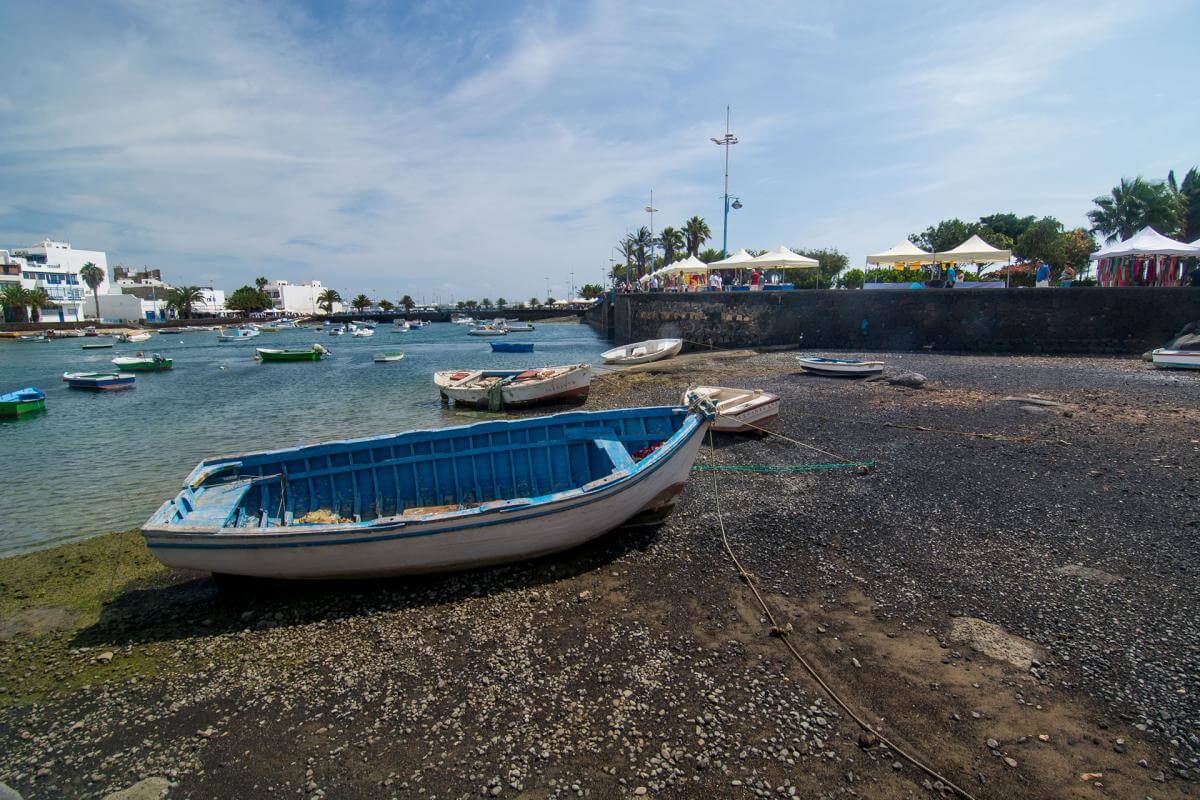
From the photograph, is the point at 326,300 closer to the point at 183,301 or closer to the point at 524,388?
the point at 183,301

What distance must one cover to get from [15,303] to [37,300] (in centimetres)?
298

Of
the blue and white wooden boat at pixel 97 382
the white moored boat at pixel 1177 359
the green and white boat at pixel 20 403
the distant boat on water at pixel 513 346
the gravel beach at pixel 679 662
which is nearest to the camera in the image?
the gravel beach at pixel 679 662

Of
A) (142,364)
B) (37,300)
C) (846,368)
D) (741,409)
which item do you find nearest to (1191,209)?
(846,368)

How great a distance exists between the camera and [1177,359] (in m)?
24.3

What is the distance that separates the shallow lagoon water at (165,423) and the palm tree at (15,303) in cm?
6901

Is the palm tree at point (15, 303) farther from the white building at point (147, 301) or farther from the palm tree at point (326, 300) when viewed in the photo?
the palm tree at point (326, 300)

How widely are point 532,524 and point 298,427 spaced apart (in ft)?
61.0

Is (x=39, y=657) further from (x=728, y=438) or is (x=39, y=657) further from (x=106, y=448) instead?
(x=106, y=448)

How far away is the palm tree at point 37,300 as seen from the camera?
102419 mm

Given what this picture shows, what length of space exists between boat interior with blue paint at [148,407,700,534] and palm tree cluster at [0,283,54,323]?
132 m

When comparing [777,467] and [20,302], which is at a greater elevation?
[20,302]

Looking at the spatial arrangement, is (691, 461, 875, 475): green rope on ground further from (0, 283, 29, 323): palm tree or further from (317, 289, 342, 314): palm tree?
(317, 289, 342, 314): palm tree

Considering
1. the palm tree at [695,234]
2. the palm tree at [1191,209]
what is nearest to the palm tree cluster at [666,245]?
the palm tree at [695,234]

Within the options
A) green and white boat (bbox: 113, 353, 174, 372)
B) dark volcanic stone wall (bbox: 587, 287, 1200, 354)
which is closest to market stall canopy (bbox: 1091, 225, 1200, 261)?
dark volcanic stone wall (bbox: 587, 287, 1200, 354)
